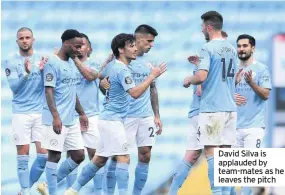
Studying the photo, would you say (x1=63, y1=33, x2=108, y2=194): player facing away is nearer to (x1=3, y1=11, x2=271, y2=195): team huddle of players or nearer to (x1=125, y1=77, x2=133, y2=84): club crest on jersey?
(x1=3, y1=11, x2=271, y2=195): team huddle of players

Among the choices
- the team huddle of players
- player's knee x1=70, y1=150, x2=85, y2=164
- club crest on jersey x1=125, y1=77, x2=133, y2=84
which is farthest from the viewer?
player's knee x1=70, y1=150, x2=85, y2=164

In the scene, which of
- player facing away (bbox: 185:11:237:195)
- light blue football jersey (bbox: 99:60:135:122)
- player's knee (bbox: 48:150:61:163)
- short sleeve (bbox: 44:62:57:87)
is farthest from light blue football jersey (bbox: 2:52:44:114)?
player facing away (bbox: 185:11:237:195)

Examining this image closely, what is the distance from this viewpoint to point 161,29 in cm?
1614

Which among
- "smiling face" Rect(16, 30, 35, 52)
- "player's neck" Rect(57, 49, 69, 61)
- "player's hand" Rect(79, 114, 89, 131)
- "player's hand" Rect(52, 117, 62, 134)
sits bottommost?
"player's hand" Rect(52, 117, 62, 134)

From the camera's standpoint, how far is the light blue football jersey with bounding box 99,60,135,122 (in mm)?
11258

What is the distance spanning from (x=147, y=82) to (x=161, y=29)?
5261 millimetres

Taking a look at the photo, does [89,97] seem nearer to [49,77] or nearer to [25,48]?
[25,48]

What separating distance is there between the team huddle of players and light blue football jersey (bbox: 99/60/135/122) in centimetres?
1

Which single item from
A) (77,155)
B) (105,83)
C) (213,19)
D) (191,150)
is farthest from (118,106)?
(213,19)

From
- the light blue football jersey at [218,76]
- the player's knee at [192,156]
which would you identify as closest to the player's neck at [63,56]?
the light blue football jersey at [218,76]

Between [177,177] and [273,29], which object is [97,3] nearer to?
[273,29]

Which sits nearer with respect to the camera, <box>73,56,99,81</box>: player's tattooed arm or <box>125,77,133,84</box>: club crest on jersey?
<box>125,77,133,84</box>: club crest on jersey

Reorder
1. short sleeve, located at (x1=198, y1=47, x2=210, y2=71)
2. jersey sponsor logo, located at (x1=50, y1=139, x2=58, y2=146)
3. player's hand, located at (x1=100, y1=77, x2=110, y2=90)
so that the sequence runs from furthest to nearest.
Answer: player's hand, located at (x1=100, y1=77, x2=110, y2=90) → jersey sponsor logo, located at (x1=50, y1=139, x2=58, y2=146) → short sleeve, located at (x1=198, y1=47, x2=210, y2=71)

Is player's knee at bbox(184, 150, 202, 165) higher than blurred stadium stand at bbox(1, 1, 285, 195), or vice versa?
blurred stadium stand at bbox(1, 1, 285, 195)
